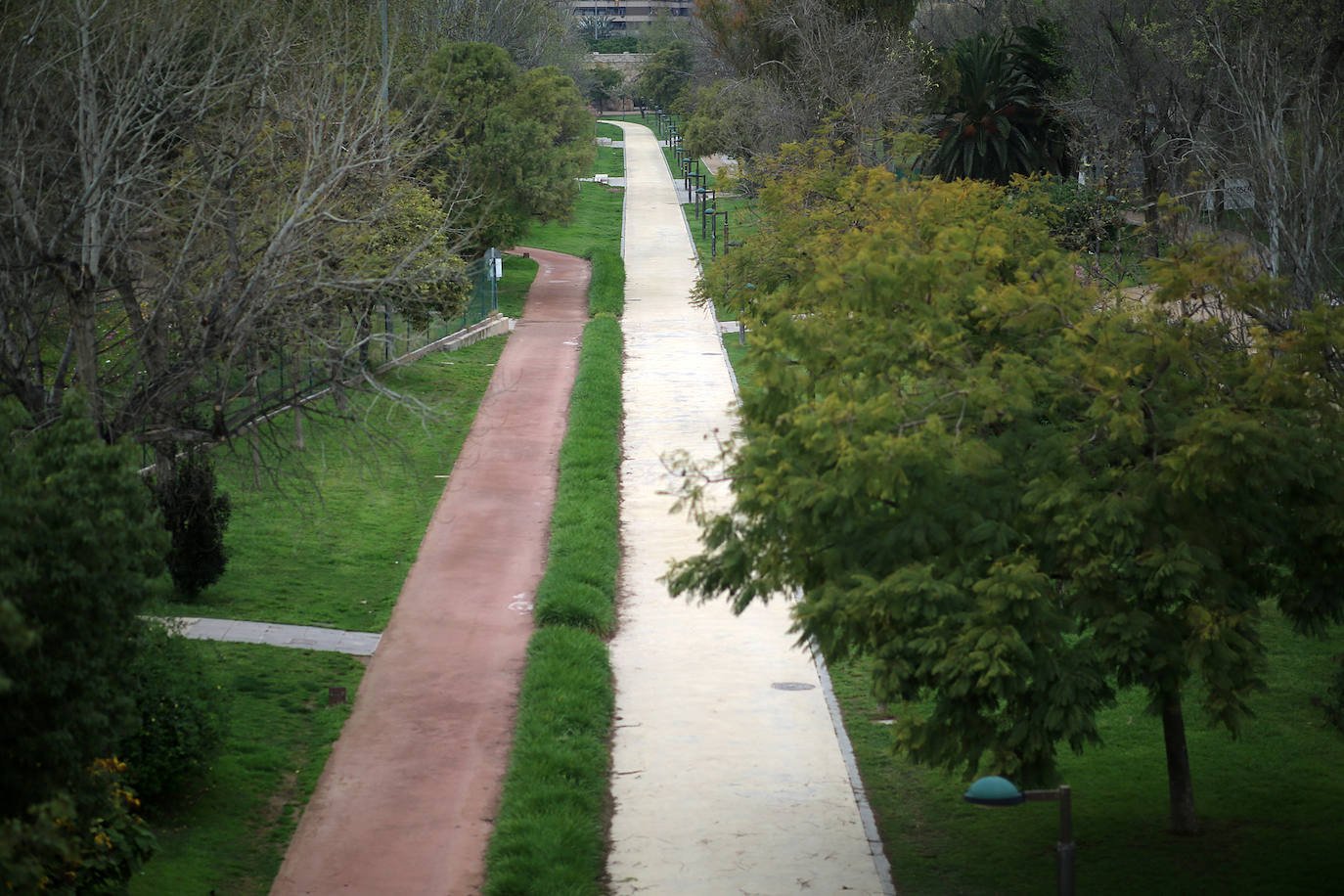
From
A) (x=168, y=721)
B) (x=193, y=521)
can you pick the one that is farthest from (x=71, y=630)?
(x=193, y=521)

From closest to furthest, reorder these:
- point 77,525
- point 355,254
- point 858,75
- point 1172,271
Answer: point 77,525 < point 1172,271 < point 355,254 < point 858,75

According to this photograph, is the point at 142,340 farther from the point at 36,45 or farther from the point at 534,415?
the point at 534,415

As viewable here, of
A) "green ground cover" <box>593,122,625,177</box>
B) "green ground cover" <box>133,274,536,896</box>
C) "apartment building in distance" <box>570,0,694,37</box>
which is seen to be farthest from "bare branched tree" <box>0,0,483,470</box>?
"apartment building in distance" <box>570,0,694,37</box>

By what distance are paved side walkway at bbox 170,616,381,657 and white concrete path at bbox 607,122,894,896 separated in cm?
304

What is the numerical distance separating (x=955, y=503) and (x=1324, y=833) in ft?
17.0

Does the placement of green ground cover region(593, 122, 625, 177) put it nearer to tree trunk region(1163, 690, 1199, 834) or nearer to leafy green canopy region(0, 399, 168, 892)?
tree trunk region(1163, 690, 1199, 834)

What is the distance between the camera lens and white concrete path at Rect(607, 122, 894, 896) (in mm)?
11750

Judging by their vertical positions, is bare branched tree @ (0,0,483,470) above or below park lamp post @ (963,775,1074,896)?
above

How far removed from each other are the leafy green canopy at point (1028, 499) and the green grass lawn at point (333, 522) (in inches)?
214

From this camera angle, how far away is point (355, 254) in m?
18.0

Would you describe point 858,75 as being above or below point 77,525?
above

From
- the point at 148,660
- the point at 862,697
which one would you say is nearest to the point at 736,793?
the point at 862,697

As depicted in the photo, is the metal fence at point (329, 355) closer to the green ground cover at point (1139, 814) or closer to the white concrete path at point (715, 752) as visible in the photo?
the white concrete path at point (715, 752)

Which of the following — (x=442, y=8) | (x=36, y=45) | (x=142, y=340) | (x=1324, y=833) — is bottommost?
(x=1324, y=833)
